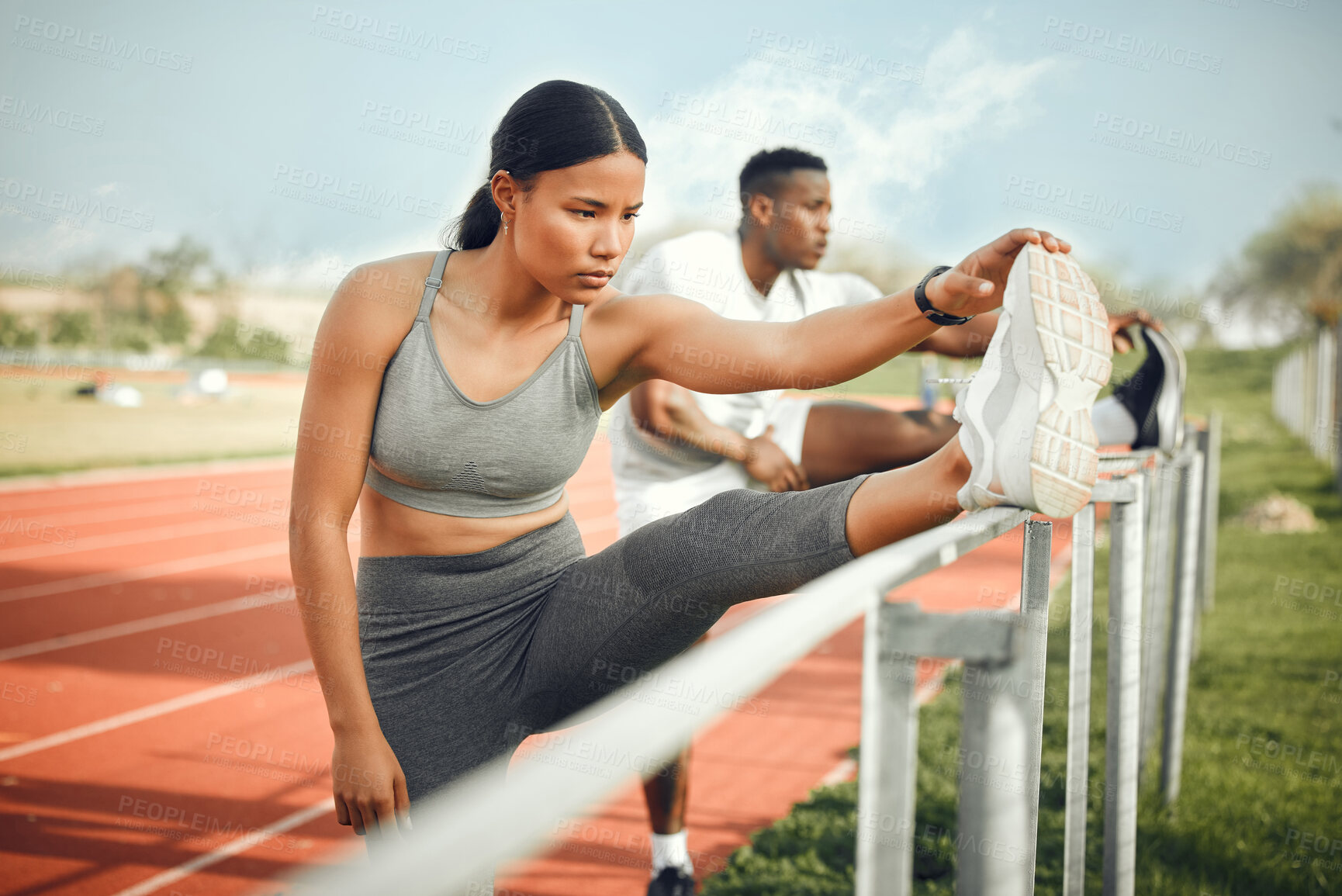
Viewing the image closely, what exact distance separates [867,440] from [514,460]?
124cm

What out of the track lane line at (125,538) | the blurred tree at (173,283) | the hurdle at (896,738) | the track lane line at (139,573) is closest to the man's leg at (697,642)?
the hurdle at (896,738)

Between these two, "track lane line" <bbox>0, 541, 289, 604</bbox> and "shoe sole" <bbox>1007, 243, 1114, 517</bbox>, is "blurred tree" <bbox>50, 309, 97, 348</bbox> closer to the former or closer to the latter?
"track lane line" <bbox>0, 541, 289, 604</bbox>

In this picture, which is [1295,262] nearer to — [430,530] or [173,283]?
[173,283]

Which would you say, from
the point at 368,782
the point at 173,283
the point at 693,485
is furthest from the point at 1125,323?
the point at 173,283

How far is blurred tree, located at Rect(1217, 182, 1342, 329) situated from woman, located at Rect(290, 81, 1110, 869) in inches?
1715

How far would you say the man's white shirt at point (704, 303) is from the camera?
276cm

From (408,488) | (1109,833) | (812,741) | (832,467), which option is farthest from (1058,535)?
(408,488)

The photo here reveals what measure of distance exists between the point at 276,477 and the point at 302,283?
19895 mm

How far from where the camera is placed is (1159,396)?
2584 mm

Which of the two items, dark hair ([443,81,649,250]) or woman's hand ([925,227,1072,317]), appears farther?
dark hair ([443,81,649,250])

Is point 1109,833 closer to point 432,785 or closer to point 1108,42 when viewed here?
point 432,785

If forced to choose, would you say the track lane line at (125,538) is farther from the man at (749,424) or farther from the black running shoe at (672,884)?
the black running shoe at (672,884)

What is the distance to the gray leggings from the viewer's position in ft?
5.35

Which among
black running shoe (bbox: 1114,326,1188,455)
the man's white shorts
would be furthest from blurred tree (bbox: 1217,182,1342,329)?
the man's white shorts
